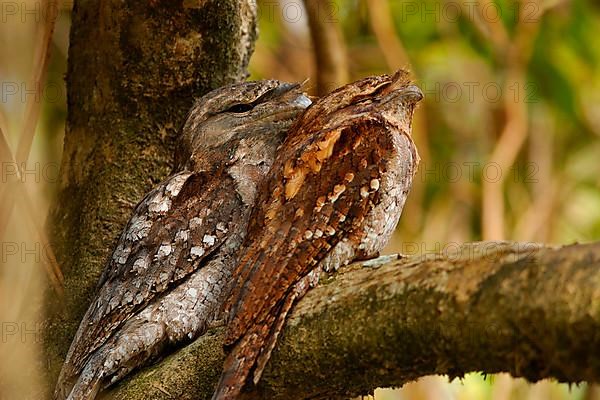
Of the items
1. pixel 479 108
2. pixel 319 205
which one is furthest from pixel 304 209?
pixel 479 108

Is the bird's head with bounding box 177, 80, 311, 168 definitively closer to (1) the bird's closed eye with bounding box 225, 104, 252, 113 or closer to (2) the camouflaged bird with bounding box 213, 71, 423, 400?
(1) the bird's closed eye with bounding box 225, 104, 252, 113

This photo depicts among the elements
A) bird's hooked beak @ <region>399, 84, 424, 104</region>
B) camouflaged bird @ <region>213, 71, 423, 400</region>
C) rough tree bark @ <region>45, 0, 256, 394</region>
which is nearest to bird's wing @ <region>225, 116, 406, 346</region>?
camouflaged bird @ <region>213, 71, 423, 400</region>

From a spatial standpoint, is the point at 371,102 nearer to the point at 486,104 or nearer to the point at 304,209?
the point at 304,209

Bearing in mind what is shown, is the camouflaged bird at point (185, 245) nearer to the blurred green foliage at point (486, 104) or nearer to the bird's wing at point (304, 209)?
the bird's wing at point (304, 209)

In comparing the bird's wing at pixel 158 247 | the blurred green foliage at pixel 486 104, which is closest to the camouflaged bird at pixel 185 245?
the bird's wing at pixel 158 247

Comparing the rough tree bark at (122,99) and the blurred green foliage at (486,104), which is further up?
the blurred green foliage at (486,104)

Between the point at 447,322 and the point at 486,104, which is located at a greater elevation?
the point at 486,104
